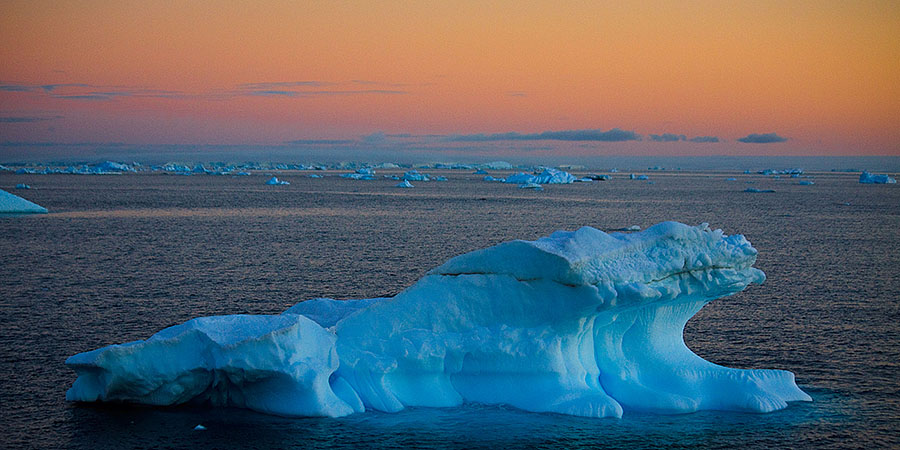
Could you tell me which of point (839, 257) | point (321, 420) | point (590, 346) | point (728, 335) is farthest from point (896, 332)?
point (839, 257)

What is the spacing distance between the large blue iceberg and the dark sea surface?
0.34m

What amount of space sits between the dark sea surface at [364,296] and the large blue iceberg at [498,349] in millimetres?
338

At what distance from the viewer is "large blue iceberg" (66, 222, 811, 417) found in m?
11.4

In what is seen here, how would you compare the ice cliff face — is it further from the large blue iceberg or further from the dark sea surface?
the large blue iceberg

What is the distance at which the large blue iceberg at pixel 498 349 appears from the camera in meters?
11.4

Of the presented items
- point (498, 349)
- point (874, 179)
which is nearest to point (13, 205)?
point (498, 349)

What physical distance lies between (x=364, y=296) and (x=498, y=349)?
10.1m

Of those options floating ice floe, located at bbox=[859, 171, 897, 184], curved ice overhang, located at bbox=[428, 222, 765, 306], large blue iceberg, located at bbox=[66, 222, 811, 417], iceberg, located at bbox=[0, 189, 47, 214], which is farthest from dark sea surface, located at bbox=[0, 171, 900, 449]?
floating ice floe, located at bbox=[859, 171, 897, 184]

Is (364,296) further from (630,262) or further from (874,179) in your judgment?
(874,179)

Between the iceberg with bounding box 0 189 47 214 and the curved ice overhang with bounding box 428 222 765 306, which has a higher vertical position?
the curved ice overhang with bounding box 428 222 765 306

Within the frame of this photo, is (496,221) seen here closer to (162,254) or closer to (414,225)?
(414,225)

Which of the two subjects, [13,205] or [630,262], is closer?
[630,262]

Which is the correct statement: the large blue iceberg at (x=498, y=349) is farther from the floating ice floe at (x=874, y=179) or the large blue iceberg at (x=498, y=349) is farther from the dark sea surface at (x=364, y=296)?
the floating ice floe at (x=874, y=179)

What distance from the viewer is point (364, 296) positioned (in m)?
21.5
